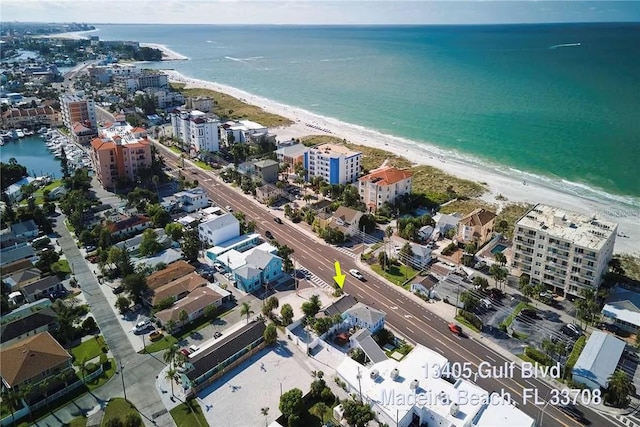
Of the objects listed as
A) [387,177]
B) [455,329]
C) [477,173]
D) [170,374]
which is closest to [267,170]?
[387,177]

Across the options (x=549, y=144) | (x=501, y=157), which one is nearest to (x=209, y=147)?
(x=501, y=157)

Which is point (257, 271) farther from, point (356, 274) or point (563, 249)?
point (563, 249)

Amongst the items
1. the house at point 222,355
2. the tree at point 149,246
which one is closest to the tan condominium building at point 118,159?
the tree at point 149,246

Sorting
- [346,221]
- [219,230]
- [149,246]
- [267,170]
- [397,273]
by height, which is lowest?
[397,273]

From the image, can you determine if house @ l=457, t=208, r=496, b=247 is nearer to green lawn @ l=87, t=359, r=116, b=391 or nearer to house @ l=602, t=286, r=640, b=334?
house @ l=602, t=286, r=640, b=334

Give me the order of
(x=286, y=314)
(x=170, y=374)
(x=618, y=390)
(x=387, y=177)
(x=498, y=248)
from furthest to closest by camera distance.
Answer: (x=387, y=177)
(x=498, y=248)
(x=286, y=314)
(x=170, y=374)
(x=618, y=390)

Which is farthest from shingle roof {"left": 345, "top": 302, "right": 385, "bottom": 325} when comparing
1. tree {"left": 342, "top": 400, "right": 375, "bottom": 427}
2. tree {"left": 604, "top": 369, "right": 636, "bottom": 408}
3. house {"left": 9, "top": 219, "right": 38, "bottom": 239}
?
house {"left": 9, "top": 219, "right": 38, "bottom": 239}
